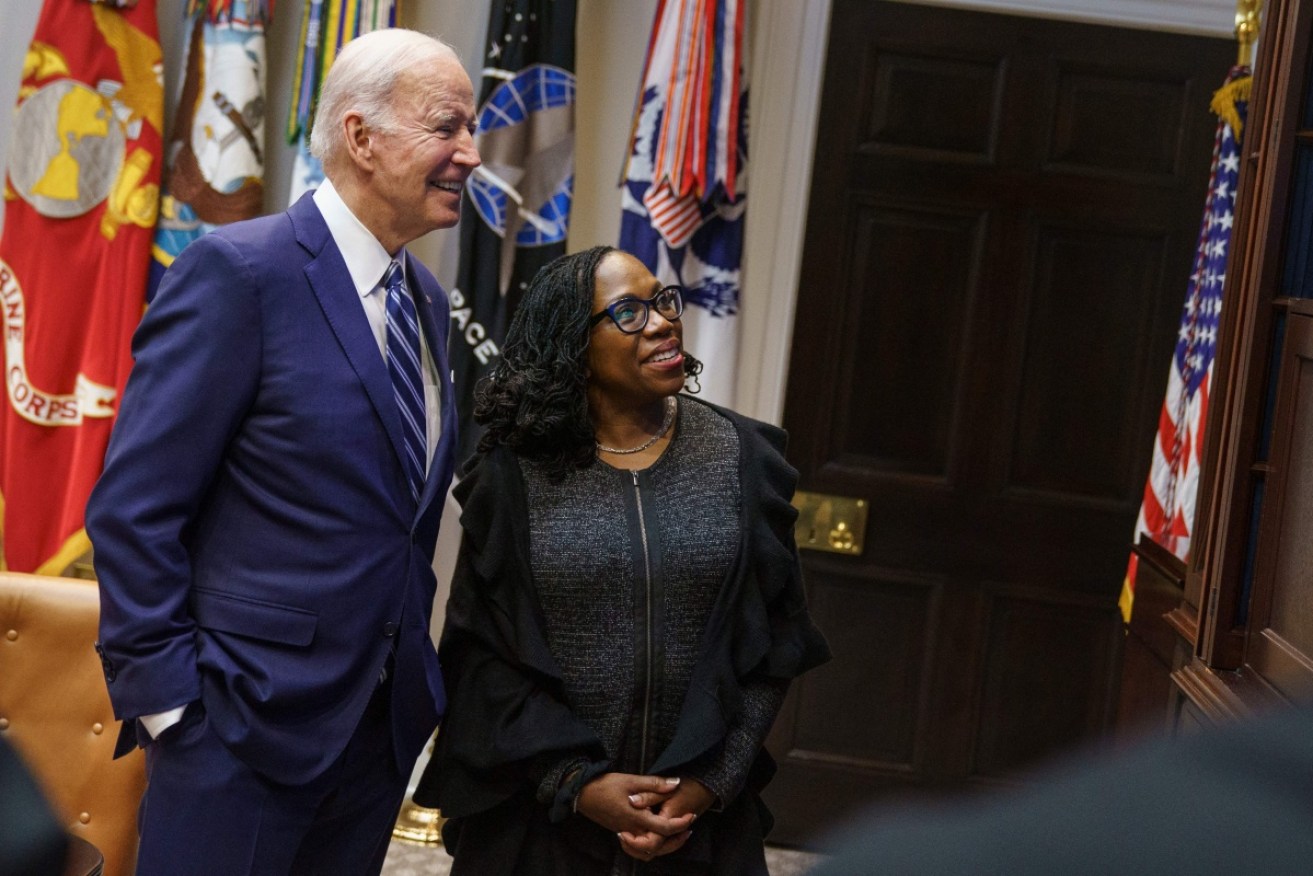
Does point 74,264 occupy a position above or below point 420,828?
above

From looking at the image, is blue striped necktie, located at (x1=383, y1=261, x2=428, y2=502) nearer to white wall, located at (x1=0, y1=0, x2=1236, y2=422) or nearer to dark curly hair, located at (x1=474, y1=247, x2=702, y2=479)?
dark curly hair, located at (x1=474, y1=247, x2=702, y2=479)

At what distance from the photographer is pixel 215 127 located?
3635 mm

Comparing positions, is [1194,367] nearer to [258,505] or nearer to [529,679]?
[529,679]

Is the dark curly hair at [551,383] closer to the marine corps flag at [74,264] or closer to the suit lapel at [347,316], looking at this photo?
the suit lapel at [347,316]

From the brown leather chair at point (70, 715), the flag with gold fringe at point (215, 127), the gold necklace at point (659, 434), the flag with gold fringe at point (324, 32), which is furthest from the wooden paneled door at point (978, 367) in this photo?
the brown leather chair at point (70, 715)

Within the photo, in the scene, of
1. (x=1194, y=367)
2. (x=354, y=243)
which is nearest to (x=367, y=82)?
(x=354, y=243)

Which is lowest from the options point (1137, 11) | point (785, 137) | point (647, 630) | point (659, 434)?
point (647, 630)

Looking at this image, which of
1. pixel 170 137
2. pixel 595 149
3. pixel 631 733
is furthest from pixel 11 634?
pixel 595 149

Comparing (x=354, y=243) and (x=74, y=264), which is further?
(x=74, y=264)

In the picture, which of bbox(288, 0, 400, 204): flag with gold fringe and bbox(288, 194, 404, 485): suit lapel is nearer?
bbox(288, 194, 404, 485): suit lapel

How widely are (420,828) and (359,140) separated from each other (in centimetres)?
231

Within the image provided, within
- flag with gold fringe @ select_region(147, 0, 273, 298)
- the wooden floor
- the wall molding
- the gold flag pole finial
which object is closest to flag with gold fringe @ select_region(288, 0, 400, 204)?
flag with gold fringe @ select_region(147, 0, 273, 298)

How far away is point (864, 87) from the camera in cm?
392

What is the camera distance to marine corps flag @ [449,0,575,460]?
3.66 m
